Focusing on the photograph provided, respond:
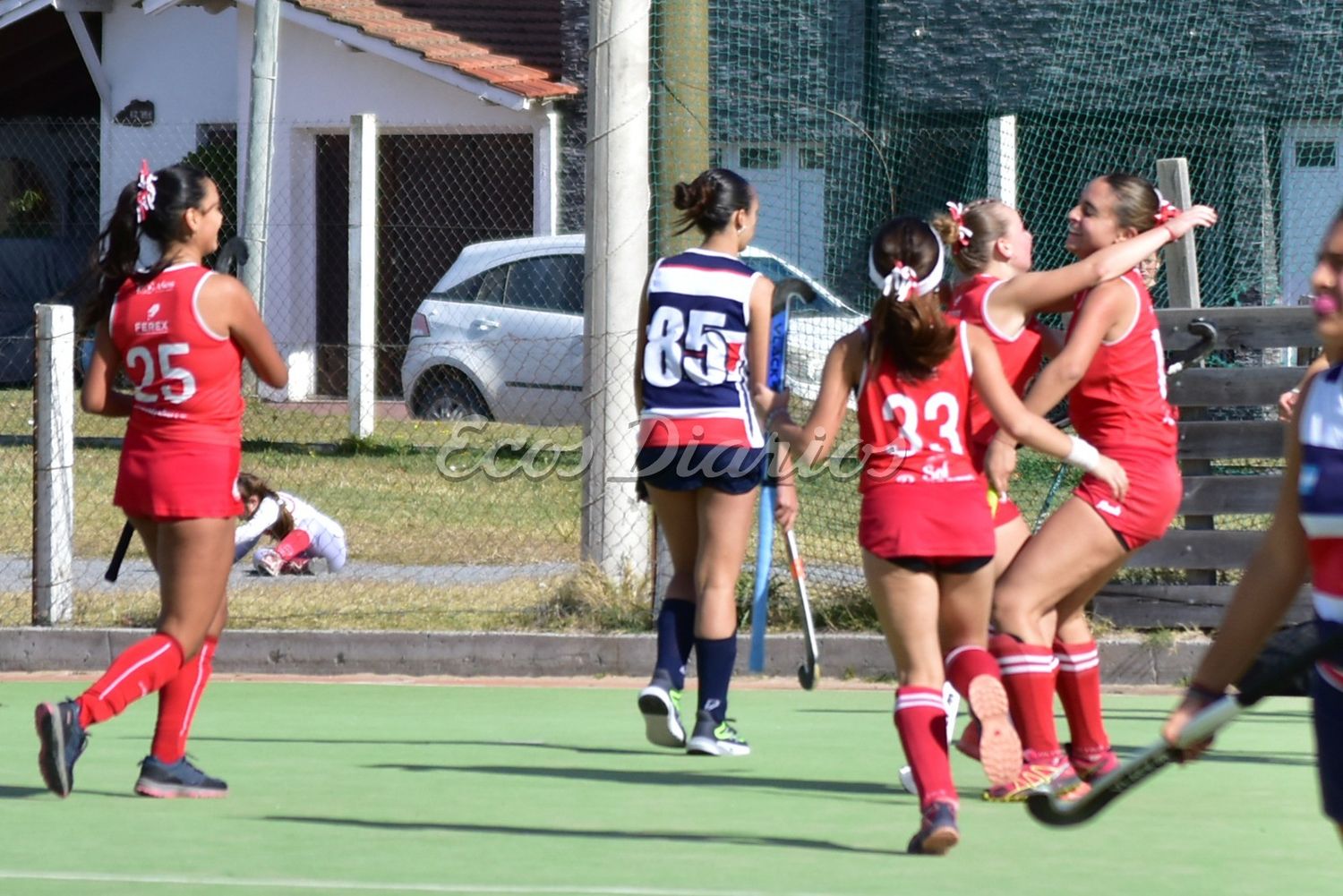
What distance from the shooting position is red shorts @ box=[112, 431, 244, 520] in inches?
249

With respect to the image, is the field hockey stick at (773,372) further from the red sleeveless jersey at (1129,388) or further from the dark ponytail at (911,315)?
the dark ponytail at (911,315)

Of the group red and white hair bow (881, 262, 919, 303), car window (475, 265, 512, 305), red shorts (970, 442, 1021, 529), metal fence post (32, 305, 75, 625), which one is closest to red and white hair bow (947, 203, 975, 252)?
red shorts (970, 442, 1021, 529)

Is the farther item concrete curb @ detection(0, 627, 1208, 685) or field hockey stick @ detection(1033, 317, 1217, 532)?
concrete curb @ detection(0, 627, 1208, 685)

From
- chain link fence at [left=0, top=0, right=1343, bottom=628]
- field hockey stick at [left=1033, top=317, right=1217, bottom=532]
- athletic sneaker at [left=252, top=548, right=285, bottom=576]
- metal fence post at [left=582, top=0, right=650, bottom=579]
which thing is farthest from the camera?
athletic sneaker at [left=252, top=548, right=285, bottom=576]

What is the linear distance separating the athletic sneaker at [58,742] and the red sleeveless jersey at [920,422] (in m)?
2.45

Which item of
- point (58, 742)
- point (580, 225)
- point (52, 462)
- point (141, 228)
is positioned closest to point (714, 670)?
point (58, 742)

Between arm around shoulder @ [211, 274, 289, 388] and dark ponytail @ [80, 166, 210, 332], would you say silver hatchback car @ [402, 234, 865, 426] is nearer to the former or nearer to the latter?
dark ponytail @ [80, 166, 210, 332]

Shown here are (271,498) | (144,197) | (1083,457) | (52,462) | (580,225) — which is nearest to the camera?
(1083,457)

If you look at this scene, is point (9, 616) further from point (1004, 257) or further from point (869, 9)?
point (869, 9)

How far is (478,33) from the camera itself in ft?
75.8

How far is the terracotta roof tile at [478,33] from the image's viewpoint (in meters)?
20.9

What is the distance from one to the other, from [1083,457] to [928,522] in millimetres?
639

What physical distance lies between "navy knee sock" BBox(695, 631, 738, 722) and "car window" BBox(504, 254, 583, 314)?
32.7 feet

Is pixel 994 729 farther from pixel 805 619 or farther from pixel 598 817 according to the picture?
pixel 805 619
